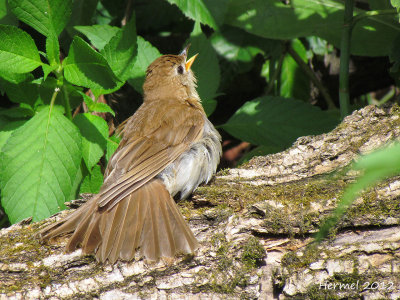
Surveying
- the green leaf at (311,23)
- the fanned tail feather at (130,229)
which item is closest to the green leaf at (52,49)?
the fanned tail feather at (130,229)

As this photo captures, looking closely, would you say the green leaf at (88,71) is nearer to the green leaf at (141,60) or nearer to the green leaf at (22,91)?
the green leaf at (22,91)

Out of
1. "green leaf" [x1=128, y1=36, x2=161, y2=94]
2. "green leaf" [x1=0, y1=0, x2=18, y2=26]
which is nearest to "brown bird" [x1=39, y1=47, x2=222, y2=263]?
"green leaf" [x1=128, y1=36, x2=161, y2=94]

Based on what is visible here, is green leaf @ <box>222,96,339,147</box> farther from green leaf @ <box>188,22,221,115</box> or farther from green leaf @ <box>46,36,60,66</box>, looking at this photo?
green leaf @ <box>46,36,60,66</box>

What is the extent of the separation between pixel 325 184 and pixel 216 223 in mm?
590

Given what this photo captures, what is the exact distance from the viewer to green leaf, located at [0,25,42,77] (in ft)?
9.55

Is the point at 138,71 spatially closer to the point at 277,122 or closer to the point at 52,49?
the point at 52,49

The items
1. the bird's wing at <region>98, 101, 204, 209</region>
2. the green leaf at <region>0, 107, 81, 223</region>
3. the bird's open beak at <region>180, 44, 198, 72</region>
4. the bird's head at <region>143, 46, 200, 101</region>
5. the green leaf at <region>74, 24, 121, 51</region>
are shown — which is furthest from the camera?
the bird's head at <region>143, 46, 200, 101</region>

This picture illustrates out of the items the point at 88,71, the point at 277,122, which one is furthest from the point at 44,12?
the point at 277,122

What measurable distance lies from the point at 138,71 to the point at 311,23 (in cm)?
132

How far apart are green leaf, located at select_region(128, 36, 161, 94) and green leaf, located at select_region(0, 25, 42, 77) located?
0.87 metres

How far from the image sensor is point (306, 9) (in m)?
3.89

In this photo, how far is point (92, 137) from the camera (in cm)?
319

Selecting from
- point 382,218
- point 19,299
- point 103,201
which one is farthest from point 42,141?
point 382,218

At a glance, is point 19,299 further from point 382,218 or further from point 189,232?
point 382,218
